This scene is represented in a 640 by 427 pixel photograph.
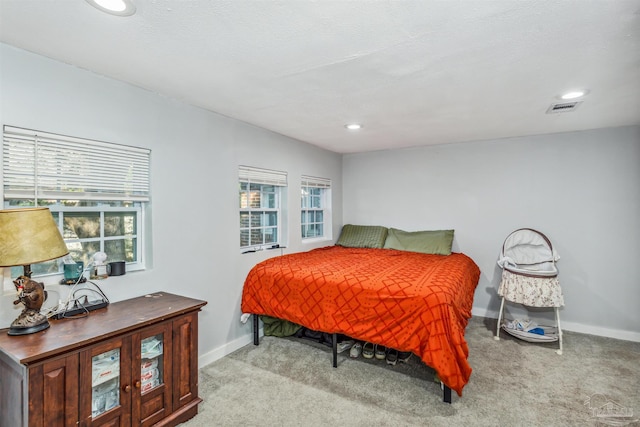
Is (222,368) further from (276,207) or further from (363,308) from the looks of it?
(276,207)

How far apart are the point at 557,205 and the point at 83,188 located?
15.2 feet

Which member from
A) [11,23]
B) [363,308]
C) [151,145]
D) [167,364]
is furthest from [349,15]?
[167,364]

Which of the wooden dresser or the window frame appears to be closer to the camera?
the wooden dresser

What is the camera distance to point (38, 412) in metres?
1.39

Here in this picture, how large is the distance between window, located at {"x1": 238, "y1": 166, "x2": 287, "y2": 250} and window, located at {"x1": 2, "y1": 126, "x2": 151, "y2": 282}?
3.54 feet

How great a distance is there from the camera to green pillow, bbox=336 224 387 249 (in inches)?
177

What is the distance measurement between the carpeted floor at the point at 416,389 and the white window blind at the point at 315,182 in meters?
2.01

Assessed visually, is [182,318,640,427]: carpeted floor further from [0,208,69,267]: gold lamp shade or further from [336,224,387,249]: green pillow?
[336,224,387,249]: green pillow

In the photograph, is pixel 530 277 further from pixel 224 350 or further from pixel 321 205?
pixel 224 350

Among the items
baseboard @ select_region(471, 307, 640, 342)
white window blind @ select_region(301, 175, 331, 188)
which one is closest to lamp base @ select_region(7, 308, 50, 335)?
white window blind @ select_region(301, 175, 331, 188)

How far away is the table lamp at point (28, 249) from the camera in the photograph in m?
1.49

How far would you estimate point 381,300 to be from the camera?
7.93 feet

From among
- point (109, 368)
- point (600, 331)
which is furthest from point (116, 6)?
point (600, 331)

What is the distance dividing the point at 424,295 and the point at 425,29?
1.68 metres
